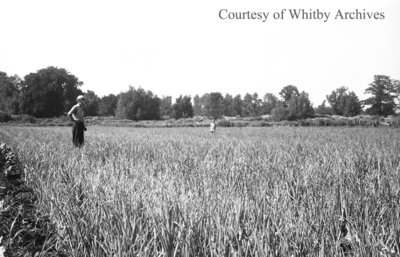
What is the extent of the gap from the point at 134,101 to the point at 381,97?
224ft

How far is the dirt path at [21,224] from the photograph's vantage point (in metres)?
1.80

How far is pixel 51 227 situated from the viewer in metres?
2.44

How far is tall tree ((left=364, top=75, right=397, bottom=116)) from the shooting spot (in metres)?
78.1

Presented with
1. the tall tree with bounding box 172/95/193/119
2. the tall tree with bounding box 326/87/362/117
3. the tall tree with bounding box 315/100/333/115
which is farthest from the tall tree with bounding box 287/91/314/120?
the tall tree with bounding box 315/100/333/115

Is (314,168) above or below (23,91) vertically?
below

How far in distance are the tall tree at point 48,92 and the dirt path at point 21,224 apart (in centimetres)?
6132

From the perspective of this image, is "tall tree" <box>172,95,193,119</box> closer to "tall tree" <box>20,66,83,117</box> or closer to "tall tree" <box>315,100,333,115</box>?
"tall tree" <box>20,66,83,117</box>

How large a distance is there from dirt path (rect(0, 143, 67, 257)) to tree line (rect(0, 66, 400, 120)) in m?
56.0

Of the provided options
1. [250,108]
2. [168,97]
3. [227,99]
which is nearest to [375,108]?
[250,108]

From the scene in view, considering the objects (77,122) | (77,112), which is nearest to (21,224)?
(77,122)

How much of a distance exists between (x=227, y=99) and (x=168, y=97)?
35166 millimetres

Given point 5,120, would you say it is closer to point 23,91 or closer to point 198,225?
point 23,91

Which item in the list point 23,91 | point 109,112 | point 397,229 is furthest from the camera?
point 109,112

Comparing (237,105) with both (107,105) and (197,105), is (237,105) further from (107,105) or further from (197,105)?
(107,105)
